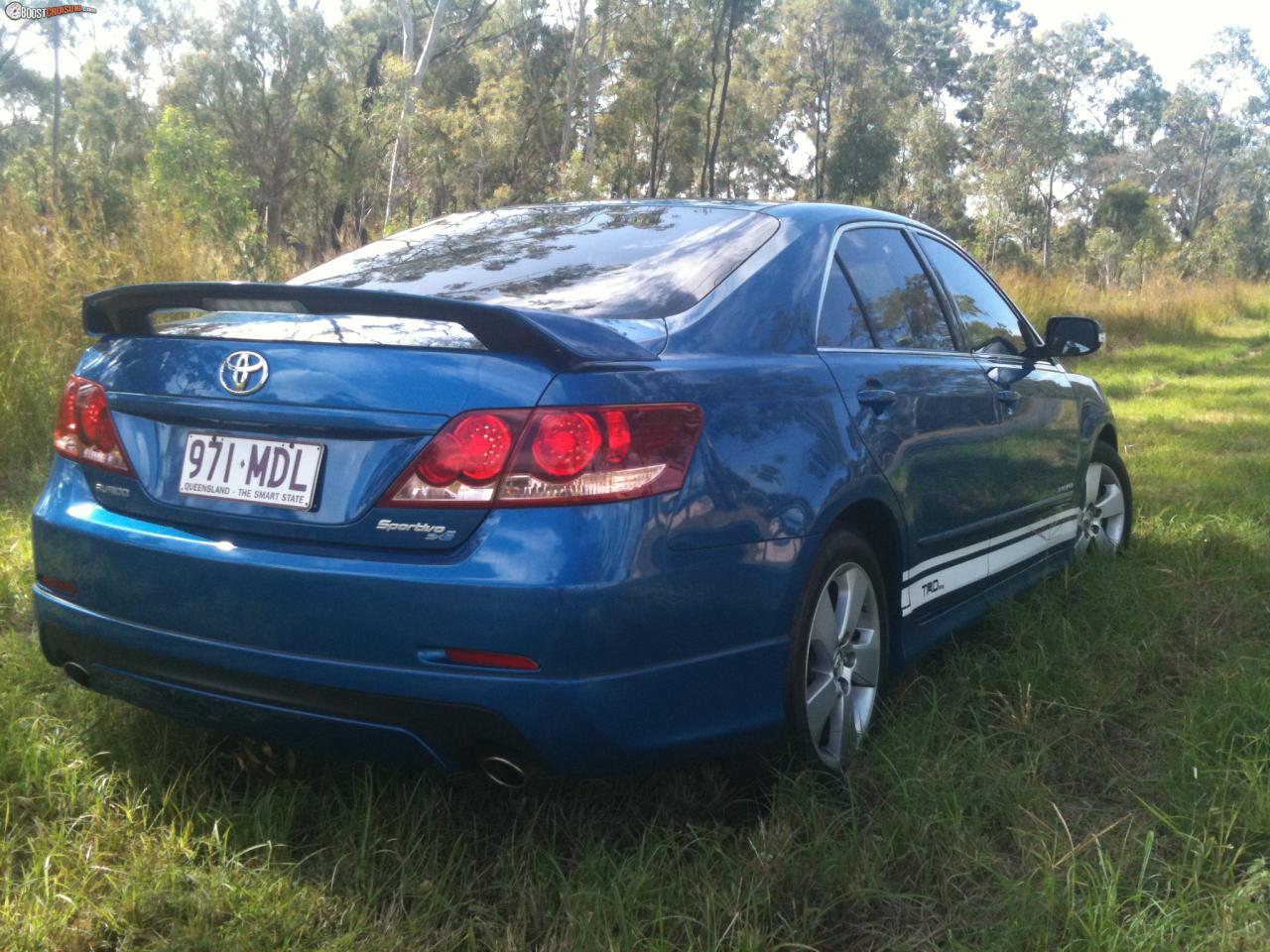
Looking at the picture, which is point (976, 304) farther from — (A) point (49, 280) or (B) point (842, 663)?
(A) point (49, 280)

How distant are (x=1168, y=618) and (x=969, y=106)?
190 feet

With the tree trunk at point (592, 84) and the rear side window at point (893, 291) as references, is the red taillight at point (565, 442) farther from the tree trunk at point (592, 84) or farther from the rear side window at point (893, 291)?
the tree trunk at point (592, 84)

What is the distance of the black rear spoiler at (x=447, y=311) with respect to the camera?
7.89 ft

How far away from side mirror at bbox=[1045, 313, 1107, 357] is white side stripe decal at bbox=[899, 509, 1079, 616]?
62cm

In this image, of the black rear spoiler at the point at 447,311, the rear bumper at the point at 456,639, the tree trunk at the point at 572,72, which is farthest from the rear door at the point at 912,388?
the tree trunk at the point at 572,72

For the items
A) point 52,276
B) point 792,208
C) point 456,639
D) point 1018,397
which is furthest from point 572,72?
point 456,639

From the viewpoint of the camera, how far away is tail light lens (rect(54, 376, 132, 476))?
2773mm

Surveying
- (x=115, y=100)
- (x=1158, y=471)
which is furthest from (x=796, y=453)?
(x=115, y=100)

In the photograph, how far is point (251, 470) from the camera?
254cm

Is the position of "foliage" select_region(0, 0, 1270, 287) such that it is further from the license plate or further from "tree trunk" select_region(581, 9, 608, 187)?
the license plate

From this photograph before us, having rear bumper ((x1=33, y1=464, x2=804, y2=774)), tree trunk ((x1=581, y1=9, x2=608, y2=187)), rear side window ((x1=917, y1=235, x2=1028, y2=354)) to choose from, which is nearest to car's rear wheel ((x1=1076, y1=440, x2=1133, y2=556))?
rear side window ((x1=917, y1=235, x2=1028, y2=354))

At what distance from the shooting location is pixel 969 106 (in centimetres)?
5794

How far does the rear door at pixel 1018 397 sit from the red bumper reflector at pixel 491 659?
2207 mm

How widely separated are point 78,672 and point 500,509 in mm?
1157
